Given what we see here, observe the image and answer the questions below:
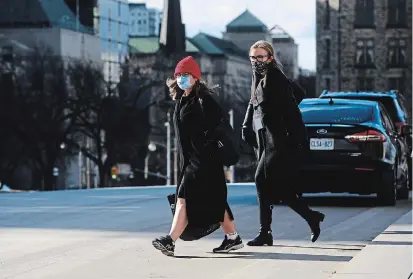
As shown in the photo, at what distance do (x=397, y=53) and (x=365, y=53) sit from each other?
285 centimetres

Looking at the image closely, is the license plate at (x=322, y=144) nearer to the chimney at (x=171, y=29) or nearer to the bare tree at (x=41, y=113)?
the chimney at (x=171, y=29)

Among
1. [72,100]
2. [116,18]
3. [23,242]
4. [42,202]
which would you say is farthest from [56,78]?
[23,242]

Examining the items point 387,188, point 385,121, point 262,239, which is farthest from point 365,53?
point 262,239

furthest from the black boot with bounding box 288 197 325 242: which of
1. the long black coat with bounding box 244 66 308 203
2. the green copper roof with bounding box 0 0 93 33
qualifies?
the green copper roof with bounding box 0 0 93 33

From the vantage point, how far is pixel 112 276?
32.0ft

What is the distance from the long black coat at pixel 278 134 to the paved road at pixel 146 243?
58 cm

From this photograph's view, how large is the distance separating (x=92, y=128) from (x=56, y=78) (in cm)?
392

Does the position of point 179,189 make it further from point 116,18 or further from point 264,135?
point 116,18

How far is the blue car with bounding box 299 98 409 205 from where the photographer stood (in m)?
18.3

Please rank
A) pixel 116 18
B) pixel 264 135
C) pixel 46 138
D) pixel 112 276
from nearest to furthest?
pixel 112 276 → pixel 264 135 → pixel 46 138 → pixel 116 18

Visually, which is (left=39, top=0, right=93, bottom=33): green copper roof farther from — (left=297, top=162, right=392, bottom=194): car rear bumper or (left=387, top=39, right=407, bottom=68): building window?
(left=297, top=162, right=392, bottom=194): car rear bumper

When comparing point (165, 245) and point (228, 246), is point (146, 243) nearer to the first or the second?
point (228, 246)

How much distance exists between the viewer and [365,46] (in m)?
126

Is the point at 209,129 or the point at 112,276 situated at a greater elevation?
the point at 209,129
